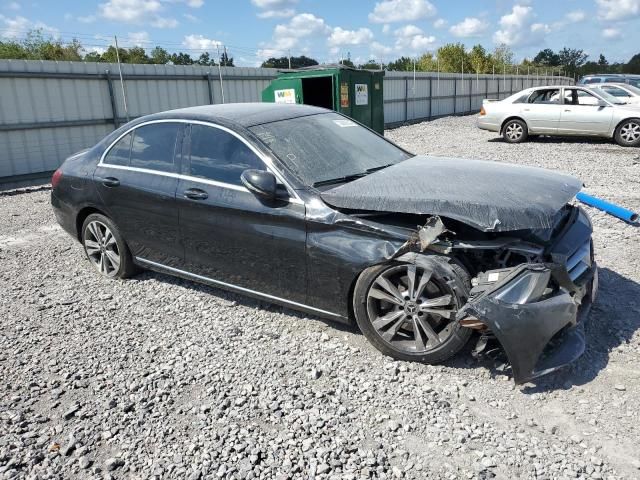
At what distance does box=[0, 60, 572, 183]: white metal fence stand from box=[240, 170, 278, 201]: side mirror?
30.7 feet

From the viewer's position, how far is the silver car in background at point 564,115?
13.3 metres

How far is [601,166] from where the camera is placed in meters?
10.5

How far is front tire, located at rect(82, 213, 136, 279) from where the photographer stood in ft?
15.8

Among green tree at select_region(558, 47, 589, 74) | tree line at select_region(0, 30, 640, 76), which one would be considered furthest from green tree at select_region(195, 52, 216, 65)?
green tree at select_region(558, 47, 589, 74)

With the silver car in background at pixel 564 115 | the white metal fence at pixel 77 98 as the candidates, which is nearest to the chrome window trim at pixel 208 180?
the white metal fence at pixel 77 98

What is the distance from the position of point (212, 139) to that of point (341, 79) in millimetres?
8795

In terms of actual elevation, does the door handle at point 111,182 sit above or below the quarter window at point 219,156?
below

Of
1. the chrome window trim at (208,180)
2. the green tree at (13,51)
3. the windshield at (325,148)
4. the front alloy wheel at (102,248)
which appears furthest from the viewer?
the green tree at (13,51)

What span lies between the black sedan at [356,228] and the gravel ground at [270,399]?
0.26 m

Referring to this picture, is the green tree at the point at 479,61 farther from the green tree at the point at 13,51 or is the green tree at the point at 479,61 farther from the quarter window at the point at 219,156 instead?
the quarter window at the point at 219,156

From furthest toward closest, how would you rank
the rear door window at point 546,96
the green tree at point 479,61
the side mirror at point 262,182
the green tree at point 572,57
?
the green tree at point 572,57
the green tree at point 479,61
the rear door window at point 546,96
the side mirror at point 262,182

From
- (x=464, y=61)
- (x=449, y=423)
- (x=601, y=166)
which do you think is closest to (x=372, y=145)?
(x=449, y=423)

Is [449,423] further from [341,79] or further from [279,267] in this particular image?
[341,79]

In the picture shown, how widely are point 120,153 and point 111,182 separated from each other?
300 mm
